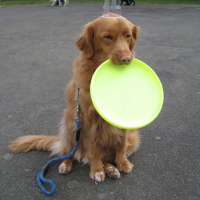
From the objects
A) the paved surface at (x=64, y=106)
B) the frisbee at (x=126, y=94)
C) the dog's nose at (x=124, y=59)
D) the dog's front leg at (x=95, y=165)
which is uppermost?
the dog's nose at (x=124, y=59)

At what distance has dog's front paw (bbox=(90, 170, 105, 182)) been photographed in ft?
8.68

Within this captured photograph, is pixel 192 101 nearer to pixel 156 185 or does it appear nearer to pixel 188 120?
pixel 188 120

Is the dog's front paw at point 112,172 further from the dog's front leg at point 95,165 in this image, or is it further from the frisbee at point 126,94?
the frisbee at point 126,94

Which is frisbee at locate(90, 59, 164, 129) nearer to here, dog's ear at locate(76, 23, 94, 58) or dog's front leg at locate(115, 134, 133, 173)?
dog's ear at locate(76, 23, 94, 58)

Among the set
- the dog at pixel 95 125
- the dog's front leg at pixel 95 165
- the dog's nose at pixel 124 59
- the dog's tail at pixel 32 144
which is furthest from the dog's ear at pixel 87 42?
the dog's tail at pixel 32 144

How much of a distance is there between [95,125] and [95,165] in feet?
1.60

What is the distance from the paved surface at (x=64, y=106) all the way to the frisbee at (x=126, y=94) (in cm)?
80

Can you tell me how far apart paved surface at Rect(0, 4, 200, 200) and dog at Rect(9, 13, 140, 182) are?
0.13m

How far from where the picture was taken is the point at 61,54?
7.03m

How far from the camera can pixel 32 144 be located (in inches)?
121

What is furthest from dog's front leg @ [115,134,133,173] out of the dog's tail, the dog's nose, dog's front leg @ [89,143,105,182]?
the dog's nose

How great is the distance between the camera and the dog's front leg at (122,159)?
2.76 metres

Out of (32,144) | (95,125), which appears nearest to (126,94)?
(95,125)

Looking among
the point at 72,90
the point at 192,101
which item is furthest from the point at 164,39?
the point at 72,90
